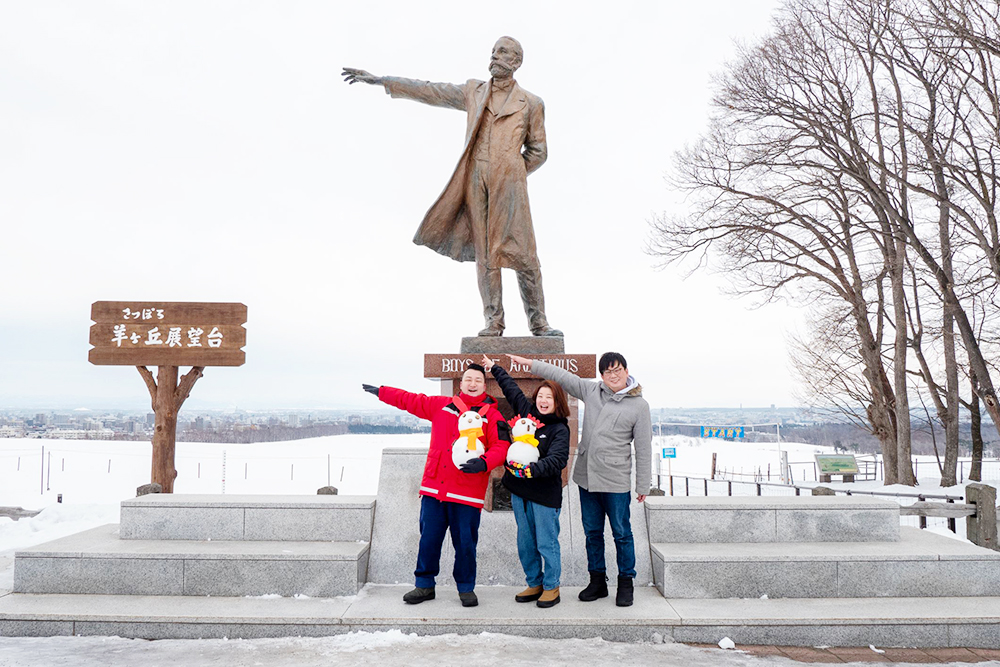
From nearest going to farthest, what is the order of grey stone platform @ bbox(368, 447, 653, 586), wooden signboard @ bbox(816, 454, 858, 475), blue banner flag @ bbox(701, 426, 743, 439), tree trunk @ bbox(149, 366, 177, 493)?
1. grey stone platform @ bbox(368, 447, 653, 586)
2. tree trunk @ bbox(149, 366, 177, 493)
3. wooden signboard @ bbox(816, 454, 858, 475)
4. blue banner flag @ bbox(701, 426, 743, 439)

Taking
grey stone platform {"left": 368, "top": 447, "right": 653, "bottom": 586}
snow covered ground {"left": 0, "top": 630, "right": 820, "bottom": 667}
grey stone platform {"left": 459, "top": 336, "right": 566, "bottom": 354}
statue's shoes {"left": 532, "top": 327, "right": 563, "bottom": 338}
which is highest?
statue's shoes {"left": 532, "top": 327, "right": 563, "bottom": 338}

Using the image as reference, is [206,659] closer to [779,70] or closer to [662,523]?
[662,523]

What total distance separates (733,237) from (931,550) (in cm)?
1405

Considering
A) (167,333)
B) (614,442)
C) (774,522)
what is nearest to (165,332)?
(167,333)

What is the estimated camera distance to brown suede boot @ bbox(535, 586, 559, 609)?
4.55 m

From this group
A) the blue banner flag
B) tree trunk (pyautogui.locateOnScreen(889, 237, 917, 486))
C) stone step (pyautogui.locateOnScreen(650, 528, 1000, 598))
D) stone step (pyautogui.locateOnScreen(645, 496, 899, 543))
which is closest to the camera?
stone step (pyautogui.locateOnScreen(650, 528, 1000, 598))

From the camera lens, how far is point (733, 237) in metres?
18.1

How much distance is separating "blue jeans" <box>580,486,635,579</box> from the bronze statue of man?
5.89 ft

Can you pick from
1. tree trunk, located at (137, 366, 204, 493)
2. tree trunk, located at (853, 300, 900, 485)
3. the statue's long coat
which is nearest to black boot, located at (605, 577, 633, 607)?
the statue's long coat

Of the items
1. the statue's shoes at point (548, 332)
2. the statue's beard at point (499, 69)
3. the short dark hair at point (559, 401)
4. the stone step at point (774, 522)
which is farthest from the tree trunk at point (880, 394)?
the short dark hair at point (559, 401)

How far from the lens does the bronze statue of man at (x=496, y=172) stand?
19.6 ft

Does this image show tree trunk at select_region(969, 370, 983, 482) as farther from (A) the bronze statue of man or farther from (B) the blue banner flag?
(A) the bronze statue of man

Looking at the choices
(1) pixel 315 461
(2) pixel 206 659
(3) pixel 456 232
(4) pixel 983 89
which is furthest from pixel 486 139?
(1) pixel 315 461

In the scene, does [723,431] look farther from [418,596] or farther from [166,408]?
[418,596]
